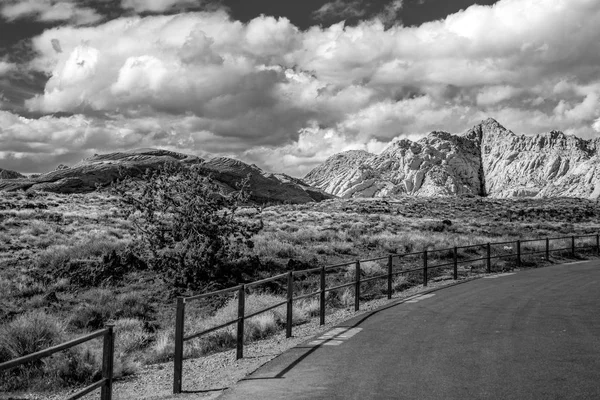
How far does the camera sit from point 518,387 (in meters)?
7.06

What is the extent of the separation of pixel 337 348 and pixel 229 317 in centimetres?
589

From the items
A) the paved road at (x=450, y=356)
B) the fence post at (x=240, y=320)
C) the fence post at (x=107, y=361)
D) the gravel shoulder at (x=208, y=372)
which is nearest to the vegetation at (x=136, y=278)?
the gravel shoulder at (x=208, y=372)

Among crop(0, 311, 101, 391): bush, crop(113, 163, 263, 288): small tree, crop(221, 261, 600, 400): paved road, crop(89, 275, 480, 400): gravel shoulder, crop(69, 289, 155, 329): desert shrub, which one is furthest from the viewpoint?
crop(113, 163, 263, 288): small tree

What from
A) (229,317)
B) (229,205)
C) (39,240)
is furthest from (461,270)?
(39,240)

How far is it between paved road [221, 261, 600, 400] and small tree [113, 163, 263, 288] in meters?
9.08

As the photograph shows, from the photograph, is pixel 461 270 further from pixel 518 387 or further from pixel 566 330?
pixel 518 387

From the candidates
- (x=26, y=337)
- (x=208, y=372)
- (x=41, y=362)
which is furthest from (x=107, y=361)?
(x=26, y=337)

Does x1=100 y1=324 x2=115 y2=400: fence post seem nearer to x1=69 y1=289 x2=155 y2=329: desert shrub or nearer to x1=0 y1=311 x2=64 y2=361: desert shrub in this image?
x1=0 y1=311 x2=64 y2=361: desert shrub

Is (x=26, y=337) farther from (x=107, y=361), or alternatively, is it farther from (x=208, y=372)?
(x=107, y=361)

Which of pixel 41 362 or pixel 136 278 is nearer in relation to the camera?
pixel 41 362

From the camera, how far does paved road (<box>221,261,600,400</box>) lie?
7035 millimetres

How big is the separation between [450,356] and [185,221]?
14782mm

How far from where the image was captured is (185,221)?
2183cm

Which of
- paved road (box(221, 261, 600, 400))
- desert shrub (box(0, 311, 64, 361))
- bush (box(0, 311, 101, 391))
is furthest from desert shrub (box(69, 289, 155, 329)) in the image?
paved road (box(221, 261, 600, 400))
